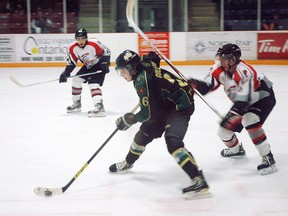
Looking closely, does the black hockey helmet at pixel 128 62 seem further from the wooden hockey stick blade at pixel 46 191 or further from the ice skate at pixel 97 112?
the ice skate at pixel 97 112

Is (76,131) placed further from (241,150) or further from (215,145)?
(241,150)

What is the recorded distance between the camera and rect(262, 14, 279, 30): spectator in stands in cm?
1174

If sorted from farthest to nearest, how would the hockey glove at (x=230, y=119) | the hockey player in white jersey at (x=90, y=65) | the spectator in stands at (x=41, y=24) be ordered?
the spectator in stands at (x=41, y=24) < the hockey player in white jersey at (x=90, y=65) < the hockey glove at (x=230, y=119)

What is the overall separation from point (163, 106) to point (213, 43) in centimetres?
803

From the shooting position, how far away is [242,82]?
337 cm

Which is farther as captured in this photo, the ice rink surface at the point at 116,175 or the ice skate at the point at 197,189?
the ice skate at the point at 197,189

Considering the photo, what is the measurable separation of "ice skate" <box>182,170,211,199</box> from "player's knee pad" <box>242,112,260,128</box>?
617 millimetres

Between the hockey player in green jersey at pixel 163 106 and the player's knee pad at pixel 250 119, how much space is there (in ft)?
1.45

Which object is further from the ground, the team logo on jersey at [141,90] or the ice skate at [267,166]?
the team logo on jersey at [141,90]

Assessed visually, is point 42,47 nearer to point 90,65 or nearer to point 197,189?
point 90,65

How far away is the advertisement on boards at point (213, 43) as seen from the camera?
11.1 metres

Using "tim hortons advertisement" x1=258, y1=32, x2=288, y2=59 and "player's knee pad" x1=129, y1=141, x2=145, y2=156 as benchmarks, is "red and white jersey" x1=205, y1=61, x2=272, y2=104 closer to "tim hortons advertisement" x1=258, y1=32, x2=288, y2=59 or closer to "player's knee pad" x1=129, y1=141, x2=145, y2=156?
"player's knee pad" x1=129, y1=141, x2=145, y2=156

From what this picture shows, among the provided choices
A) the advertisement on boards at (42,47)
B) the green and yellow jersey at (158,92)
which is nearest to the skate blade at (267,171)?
the green and yellow jersey at (158,92)

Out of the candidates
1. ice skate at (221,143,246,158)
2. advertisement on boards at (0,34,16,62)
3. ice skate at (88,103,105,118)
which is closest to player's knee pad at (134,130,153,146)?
ice skate at (221,143,246,158)
